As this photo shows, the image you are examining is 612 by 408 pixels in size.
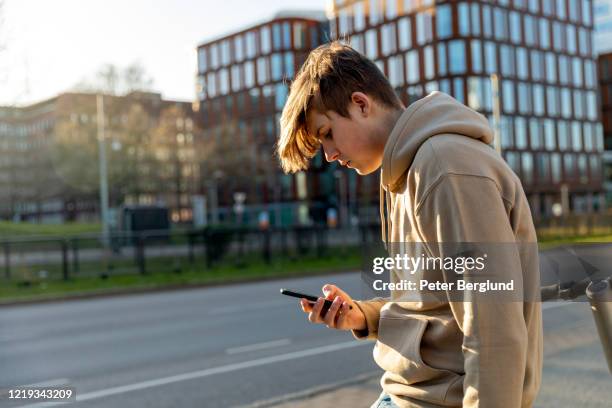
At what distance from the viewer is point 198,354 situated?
786cm

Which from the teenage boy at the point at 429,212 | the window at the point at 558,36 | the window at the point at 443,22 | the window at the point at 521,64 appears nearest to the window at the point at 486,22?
the window at the point at 443,22

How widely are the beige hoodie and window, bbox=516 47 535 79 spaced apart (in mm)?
66293

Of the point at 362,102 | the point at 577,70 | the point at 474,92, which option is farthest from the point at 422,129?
the point at 577,70

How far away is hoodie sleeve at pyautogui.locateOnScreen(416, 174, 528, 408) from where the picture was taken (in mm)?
1441

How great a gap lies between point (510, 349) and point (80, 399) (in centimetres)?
521

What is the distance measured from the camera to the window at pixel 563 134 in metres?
68.3

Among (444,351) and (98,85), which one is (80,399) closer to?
(444,351)

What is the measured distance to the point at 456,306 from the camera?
1556mm

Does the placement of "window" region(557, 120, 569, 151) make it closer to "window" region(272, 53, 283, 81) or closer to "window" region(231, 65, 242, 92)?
"window" region(272, 53, 283, 81)

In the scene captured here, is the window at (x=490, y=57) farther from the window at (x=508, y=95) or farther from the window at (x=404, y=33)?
the window at (x=404, y=33)

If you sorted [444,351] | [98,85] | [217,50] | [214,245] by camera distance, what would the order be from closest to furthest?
[444,351]
[214,245]
[98,85]
[217,50]

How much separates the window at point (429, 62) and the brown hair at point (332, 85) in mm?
60184

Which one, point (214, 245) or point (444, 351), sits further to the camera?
point (214, 245)

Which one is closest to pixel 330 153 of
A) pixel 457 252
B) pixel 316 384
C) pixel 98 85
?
pixel 457 252
